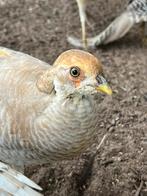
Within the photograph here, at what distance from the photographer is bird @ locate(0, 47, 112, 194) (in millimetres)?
2496

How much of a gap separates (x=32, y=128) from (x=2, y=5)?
8.24 feet

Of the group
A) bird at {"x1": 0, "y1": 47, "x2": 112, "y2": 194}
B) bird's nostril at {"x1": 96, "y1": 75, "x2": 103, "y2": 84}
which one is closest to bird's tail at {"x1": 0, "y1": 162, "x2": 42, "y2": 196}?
bird at {"x1": 0, "y1": 47, "x2": 112, "y2": 194}

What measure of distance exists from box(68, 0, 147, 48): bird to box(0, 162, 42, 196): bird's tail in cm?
209

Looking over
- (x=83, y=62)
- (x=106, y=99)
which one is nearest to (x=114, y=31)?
(x=106, y=99)

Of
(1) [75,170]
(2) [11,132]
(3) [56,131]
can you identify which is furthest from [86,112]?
(1) [75,170]

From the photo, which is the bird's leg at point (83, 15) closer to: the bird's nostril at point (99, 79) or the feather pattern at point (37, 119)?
the feather pattern at point (37, 119)

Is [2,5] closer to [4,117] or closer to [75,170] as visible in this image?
[75,170]

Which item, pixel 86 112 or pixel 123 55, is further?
pixel 123 55

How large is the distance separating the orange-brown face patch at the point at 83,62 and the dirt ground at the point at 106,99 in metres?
0.98

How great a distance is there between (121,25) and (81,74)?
2.24 m

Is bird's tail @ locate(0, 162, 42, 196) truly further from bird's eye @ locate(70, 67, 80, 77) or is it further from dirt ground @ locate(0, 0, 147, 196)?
dirt ground @ locate(0, 0, 147, 196)

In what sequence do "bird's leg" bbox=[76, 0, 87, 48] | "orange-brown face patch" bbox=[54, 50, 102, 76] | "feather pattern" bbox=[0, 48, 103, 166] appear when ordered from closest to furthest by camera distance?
"orange-brown face patch" bbox=[54, 50, 102, 76] → "feather pattern" bbox=[0, 48, 103, 166] → "bird's leg" bbox=[76, 0, 87, 48]

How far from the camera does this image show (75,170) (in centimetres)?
339

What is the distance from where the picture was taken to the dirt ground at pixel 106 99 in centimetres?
332
